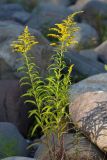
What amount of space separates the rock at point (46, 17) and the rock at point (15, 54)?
6.94m

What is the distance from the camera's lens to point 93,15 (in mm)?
18562

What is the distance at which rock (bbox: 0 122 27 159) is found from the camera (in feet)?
21.3

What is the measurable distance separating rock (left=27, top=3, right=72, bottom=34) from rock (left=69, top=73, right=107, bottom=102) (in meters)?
8.40

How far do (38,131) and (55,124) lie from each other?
1.59m

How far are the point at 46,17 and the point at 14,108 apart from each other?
9.66 metres

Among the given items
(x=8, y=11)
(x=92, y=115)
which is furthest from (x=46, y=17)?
(x=92, y=115)

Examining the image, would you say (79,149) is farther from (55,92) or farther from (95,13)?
(95,13)

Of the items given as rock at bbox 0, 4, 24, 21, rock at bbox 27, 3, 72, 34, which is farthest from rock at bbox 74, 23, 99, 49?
rock at bbox 0, 4, 24, 21

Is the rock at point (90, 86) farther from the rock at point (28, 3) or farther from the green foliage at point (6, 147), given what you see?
the rock at point (28, 3)

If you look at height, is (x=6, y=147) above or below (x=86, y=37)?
above

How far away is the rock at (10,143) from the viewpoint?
6.50 m

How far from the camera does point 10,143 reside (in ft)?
21.5

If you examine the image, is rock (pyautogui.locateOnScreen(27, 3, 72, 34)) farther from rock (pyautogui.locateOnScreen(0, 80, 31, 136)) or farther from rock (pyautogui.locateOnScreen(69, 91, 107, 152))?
rock (pyautogui.locateOnScreen(69, 91, 107, 152))

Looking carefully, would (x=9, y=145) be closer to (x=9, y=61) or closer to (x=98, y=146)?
(x=98, y=146)
